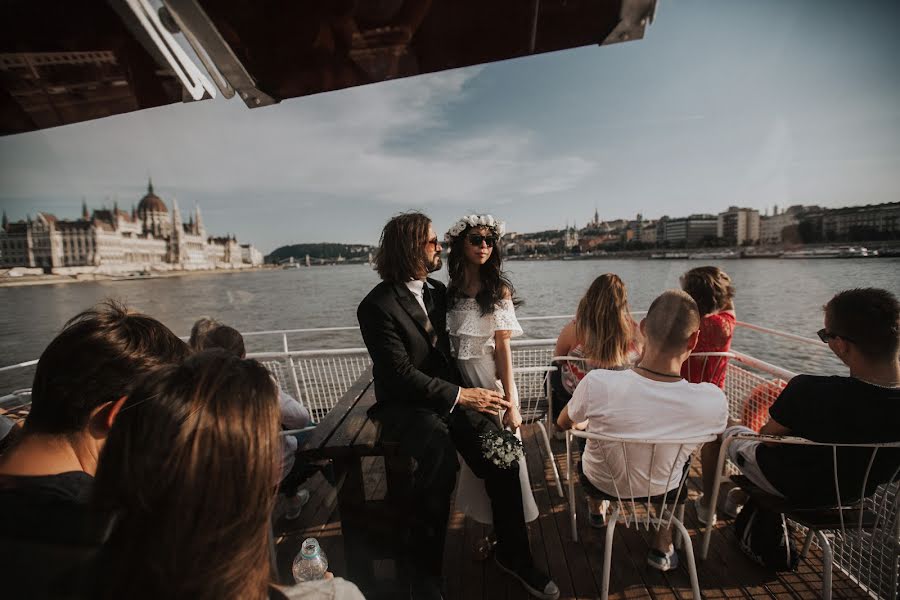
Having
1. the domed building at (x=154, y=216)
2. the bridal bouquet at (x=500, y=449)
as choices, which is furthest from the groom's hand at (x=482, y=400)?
the domed building at (x=154, y=216)

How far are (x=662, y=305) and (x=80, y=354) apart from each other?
205cm

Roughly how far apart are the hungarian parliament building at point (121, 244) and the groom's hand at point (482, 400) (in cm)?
196

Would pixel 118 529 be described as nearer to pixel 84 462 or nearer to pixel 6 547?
pixel 6 547

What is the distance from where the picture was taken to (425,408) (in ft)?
6.74

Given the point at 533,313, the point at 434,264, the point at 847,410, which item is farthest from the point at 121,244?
the point at 847,410

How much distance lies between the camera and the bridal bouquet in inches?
80.5

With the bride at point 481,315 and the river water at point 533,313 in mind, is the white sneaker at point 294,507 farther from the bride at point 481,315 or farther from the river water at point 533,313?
the river water at point 533,313

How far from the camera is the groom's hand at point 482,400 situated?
214 cm

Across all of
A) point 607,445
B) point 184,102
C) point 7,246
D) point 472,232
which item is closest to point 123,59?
point 184,102

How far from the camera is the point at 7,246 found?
1.52 m

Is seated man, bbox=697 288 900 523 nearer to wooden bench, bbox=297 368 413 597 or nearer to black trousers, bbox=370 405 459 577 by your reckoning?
black trousers, bbox=370 405 459 577

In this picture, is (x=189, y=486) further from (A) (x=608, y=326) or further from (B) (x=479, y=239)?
(A) (x=608, y=326)

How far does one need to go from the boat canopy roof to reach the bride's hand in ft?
5.86

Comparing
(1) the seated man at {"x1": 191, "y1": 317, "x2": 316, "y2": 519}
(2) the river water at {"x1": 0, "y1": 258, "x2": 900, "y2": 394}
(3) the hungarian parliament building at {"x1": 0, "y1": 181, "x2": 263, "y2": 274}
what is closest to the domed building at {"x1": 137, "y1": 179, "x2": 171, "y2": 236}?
(3) the hungarian parliament building at {"x1": 0, "y1": 181, "x2": 263, "y2": 274}
